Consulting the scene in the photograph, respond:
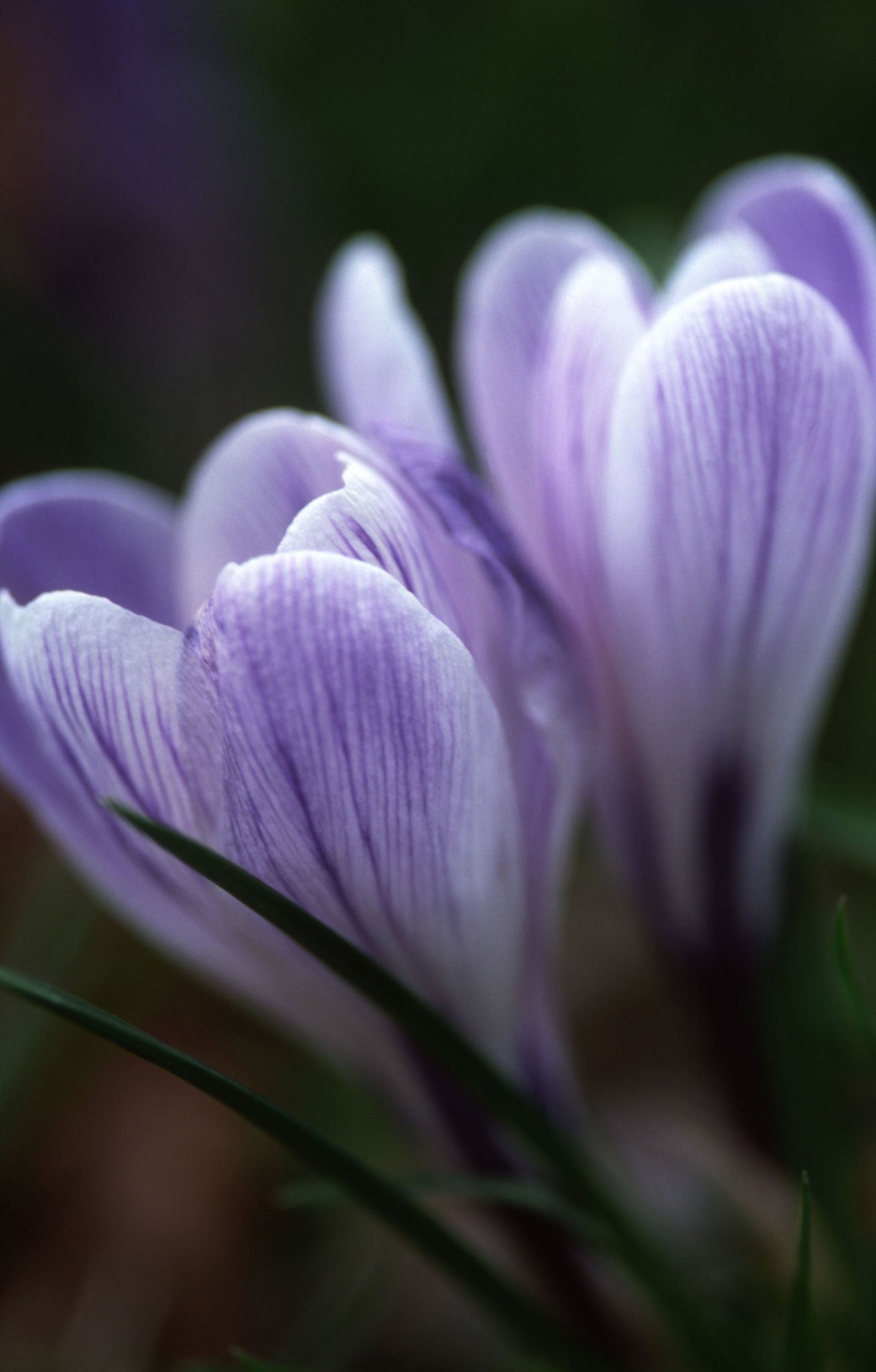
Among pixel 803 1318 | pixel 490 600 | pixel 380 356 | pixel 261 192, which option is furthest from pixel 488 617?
pixel 261 192

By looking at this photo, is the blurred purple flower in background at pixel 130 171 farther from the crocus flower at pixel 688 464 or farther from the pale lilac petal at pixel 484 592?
the pale lilac petal at pixel 484 592

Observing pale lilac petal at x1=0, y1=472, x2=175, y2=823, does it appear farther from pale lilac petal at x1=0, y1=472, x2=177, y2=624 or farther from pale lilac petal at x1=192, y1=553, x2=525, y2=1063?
pale lilac petal at x1=192, y1=553, x2=525, y2=1063

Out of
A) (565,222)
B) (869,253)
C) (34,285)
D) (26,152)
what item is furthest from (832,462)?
(26,152)

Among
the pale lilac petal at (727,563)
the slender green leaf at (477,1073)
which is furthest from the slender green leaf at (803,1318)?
the pale lilac petal at (727,563)

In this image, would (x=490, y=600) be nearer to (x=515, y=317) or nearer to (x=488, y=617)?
(x=488, y=617)

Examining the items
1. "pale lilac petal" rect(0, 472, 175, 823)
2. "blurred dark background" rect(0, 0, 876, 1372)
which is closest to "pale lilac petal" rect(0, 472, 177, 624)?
"pale lilac petal" rect(0, 472, 175, 823)
